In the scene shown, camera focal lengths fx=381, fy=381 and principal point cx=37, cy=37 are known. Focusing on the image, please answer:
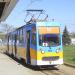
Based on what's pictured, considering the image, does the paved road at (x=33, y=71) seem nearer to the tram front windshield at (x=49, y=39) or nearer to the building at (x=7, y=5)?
the tram front windshield at (x=49, y=39)

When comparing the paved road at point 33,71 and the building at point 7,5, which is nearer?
the paved road at point 33,71

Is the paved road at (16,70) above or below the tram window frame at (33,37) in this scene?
below

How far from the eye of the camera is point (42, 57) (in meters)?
22.9

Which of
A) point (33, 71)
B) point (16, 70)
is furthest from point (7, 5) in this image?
point (33, 71)

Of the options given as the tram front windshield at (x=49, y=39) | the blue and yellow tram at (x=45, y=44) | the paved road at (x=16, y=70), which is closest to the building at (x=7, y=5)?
the blue and yellow tram at (x=45, y=44)

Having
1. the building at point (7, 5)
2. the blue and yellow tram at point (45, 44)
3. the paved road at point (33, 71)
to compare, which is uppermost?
the building at point (7, 5)

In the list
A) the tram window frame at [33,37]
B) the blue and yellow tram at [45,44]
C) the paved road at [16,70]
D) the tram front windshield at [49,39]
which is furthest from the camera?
the tram window frame at [33,37]

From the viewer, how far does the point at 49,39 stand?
76.4 feet

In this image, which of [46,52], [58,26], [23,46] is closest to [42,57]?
[46,52]

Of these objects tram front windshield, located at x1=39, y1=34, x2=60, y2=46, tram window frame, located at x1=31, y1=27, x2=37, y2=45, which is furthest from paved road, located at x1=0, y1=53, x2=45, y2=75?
tram front windshield, located at x1=39, y1=34, x2=60, y2=46

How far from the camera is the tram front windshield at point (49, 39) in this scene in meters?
23.2

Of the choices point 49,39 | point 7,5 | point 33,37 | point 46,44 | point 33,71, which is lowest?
point 33,71

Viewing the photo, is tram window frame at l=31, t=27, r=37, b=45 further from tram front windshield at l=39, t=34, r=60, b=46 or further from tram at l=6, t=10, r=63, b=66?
tram front windshield at l=39, t=34, r=60, b=46

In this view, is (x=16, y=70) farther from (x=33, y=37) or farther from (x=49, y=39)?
(x=49, y=39)
